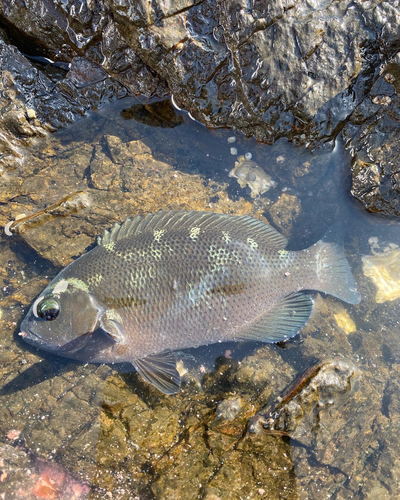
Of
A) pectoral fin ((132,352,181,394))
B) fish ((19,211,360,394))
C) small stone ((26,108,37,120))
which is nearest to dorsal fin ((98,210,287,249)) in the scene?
fish ((19,211,360,394))

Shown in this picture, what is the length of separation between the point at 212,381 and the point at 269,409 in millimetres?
647

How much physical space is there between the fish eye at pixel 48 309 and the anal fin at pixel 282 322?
73.9 inches

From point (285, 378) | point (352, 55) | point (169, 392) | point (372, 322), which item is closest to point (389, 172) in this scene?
point (352, 55)

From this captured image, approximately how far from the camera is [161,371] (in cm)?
347

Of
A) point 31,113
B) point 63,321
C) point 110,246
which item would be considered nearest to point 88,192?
point 110,246

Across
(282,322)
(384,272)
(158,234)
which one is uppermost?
(158,234)

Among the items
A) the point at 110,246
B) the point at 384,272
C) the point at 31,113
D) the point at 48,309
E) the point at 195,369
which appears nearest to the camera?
the point at 48,309

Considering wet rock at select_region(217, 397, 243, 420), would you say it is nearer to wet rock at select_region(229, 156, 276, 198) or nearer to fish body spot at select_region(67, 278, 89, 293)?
fish body spot at select_region(67, 278, 89, 293)

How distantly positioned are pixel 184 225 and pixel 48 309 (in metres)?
1.63

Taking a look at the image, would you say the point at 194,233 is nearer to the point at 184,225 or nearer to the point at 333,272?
the point at 184,225

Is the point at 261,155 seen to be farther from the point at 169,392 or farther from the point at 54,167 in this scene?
the point at 169,392

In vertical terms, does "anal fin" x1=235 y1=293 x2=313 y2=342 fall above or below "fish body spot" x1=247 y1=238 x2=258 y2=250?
below

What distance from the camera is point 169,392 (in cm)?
337

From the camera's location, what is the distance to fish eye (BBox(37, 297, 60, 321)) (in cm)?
331
